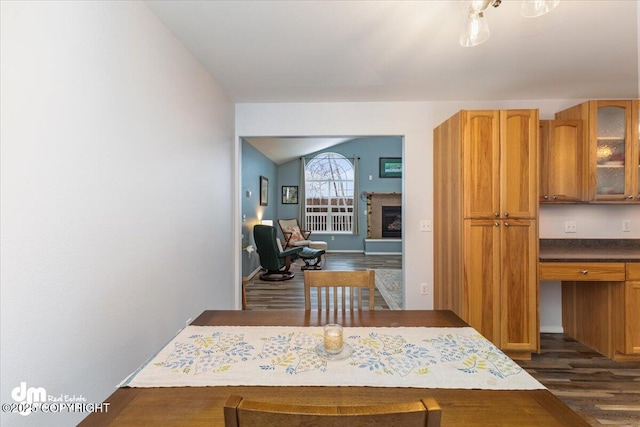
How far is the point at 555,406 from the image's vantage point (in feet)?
2.84

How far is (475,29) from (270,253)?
15.3 feet

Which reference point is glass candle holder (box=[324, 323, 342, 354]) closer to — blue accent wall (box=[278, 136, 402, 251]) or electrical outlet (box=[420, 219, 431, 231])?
electrical outlet (box=[420, 219, 431, 231])

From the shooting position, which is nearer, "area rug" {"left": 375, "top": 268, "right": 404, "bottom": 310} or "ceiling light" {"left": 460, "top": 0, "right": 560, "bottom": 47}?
"ceiling light" {"left": 460, "top": 0, "right": 560, "bottom": 47}

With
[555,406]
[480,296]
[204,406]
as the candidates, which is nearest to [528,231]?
[480,296]

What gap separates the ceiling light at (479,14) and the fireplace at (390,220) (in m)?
7.41

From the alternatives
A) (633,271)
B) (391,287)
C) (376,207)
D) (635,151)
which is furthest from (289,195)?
(633,271)

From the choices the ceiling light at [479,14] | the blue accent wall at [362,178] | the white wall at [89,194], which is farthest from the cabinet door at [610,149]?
the blue accent wall at [362,178]

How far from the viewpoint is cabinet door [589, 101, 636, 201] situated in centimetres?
279

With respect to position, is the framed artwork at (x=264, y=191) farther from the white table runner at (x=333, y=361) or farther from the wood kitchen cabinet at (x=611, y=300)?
the white table runner at (x=333, y=361)

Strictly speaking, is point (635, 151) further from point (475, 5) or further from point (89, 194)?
point (89, 194)

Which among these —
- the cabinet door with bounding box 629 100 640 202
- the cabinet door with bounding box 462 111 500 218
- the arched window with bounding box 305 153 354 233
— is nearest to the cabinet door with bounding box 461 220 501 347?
the cabinet door with bounding box 462 111 500 218

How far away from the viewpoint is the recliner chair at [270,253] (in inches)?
214

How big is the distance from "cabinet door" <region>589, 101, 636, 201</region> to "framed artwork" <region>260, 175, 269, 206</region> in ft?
17.9

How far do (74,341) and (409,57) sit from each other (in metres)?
2.59
